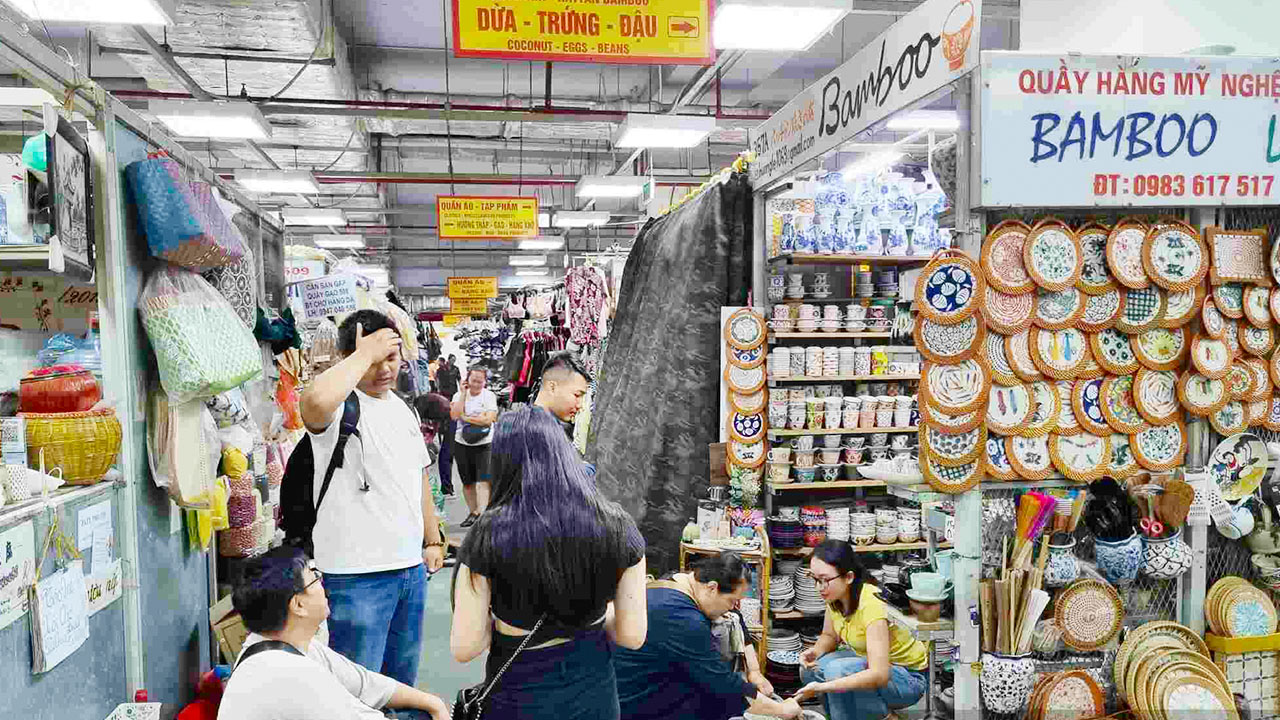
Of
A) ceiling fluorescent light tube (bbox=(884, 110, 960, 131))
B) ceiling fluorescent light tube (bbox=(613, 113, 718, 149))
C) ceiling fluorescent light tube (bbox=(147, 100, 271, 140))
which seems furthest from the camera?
ceiling fluorescent light tube (bbox=(884, 110, 960, 131))

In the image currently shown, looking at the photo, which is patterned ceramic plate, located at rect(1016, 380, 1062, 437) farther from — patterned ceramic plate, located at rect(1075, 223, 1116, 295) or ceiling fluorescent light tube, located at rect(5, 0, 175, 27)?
ceiling fluorescent light tube, located at rect(5, 0, 175, 27)

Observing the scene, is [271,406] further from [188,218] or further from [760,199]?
[760,199]

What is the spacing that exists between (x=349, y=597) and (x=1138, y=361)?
2764 millimetres

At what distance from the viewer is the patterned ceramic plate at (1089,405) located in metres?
3.03

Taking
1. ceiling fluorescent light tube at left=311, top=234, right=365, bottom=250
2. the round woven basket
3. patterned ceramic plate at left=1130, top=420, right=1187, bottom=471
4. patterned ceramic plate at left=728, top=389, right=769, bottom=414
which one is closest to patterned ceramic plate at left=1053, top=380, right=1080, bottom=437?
patterned ceramic plate at left=1130, top=420, right=1187, bottom=471

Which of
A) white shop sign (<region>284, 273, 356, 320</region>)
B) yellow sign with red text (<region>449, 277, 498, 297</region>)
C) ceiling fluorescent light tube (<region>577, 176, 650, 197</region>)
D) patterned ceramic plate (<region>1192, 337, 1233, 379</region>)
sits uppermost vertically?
ceiling fluorescent light tube (<region>577, 176, 650, 197</region>)

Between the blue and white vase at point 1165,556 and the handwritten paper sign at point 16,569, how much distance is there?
327cm

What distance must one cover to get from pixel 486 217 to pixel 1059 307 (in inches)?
309

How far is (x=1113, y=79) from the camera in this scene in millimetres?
2912

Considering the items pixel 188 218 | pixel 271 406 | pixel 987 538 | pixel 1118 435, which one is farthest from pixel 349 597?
pixel 1118 435

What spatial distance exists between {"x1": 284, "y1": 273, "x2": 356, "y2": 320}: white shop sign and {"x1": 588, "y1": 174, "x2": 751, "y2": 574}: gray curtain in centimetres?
187

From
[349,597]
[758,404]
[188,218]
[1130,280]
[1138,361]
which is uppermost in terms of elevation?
[188,218]

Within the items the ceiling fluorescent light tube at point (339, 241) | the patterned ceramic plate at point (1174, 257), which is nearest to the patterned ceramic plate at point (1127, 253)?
the patterned ceramic plate at point (1174, 257)

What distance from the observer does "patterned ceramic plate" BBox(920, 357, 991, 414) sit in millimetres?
2896
